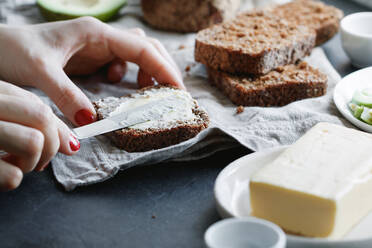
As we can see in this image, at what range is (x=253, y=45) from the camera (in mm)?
2061

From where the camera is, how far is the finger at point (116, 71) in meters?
2.13

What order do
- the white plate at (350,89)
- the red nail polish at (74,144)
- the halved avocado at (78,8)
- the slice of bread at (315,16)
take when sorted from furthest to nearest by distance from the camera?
the halved avocado at (78,8) < the slice of bread at (315,16) < the white plate at (350,89) < the red nail polish at (74,144)

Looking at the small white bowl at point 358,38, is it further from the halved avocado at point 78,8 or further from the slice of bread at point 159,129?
the halved avocado at point 78,8

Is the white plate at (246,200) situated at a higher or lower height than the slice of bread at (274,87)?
higher

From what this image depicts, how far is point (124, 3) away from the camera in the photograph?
279 centimetres

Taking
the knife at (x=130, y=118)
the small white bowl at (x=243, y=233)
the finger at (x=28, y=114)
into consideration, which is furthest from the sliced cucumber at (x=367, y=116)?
the finger at (x=28, y=114)

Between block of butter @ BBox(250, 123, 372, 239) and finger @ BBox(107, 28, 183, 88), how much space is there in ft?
2.53

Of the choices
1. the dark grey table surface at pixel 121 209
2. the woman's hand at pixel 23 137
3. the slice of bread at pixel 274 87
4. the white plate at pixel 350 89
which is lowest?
the dark grey table surface at pixel 121 209

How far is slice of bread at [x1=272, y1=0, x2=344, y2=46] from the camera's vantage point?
2.42m

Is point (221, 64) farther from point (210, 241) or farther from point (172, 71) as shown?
point (210, 241)

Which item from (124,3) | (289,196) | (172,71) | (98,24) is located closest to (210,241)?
(289,196)

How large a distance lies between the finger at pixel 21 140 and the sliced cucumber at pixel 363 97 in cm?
106

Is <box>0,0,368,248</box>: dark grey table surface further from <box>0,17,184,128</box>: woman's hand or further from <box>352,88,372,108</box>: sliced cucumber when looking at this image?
<box>352,88,372,108</box>: sliced cucumber

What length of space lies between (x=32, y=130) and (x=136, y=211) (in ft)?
1.13
